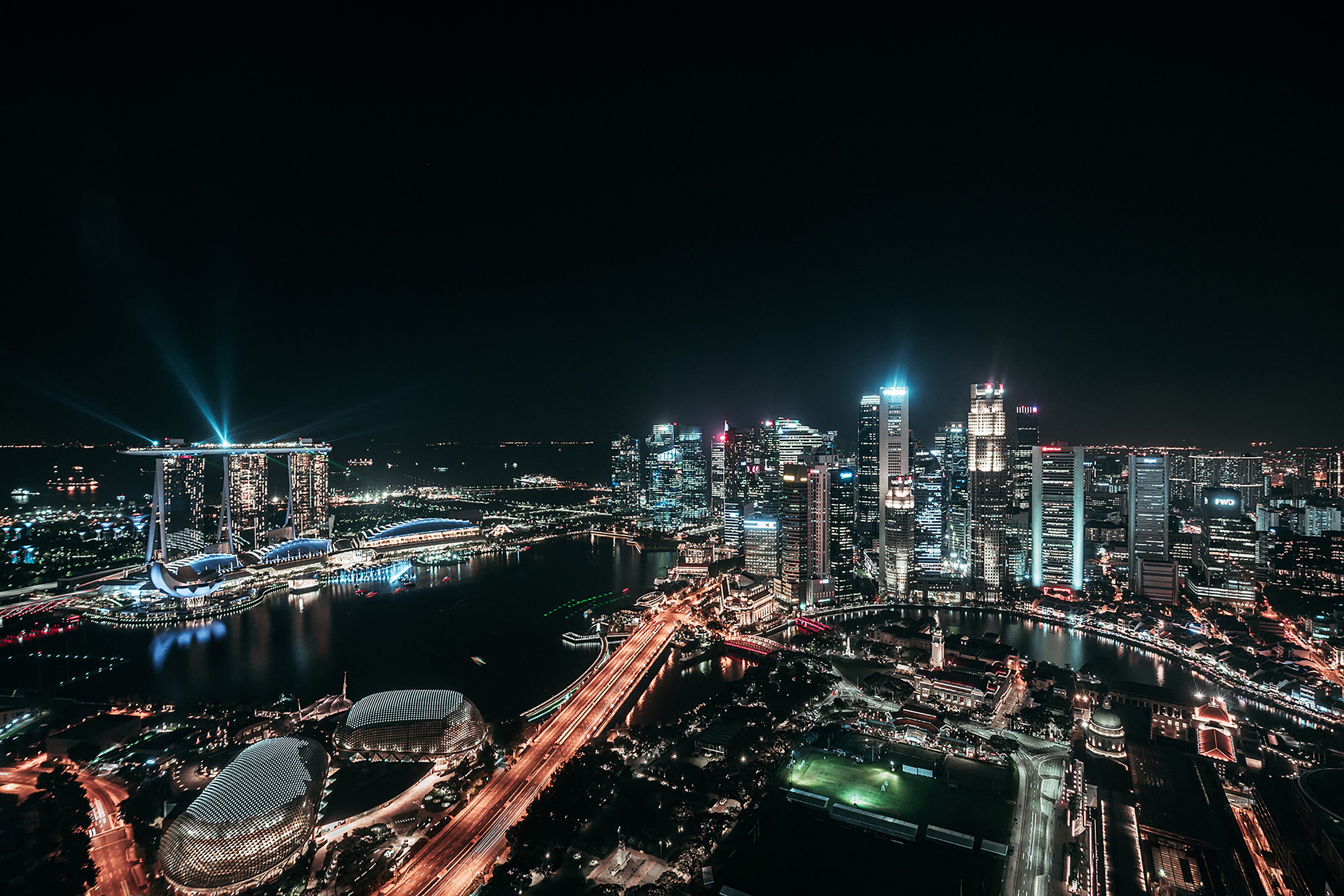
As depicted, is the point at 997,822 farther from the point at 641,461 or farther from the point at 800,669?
the point at 641,461

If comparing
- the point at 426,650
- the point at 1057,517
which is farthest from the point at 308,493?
the point at 1057,517

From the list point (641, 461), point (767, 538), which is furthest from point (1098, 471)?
point (641, 461)

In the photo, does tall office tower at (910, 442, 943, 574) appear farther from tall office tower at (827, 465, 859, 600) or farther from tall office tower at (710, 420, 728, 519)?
tall office tower at (710, 420, 728, 519)

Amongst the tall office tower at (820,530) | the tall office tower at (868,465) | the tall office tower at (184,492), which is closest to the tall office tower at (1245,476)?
the tall office tower at (868,465)

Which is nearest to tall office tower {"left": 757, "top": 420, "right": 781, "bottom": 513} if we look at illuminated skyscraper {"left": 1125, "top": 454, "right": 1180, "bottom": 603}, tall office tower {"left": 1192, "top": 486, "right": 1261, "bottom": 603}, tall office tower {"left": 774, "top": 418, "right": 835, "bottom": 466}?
tall office tower {"left": 774, "top": 418, "right": 835, "bottom": 466}

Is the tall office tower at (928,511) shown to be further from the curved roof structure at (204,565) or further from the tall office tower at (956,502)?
the curved roof structure at (204,565)

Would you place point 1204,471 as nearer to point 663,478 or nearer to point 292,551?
point 663,478

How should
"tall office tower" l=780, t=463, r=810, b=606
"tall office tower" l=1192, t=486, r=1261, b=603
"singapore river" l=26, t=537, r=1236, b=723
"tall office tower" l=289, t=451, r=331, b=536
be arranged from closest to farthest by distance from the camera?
"singapore river" l=26, t=537, r=1236, b=723
"tall office tower" l=1192, t=486, r=1261, b=603
"tall office tower" l=780, t=463, r=810, b=606
"tall office tower" l=289, t=451, r=331, b=536
